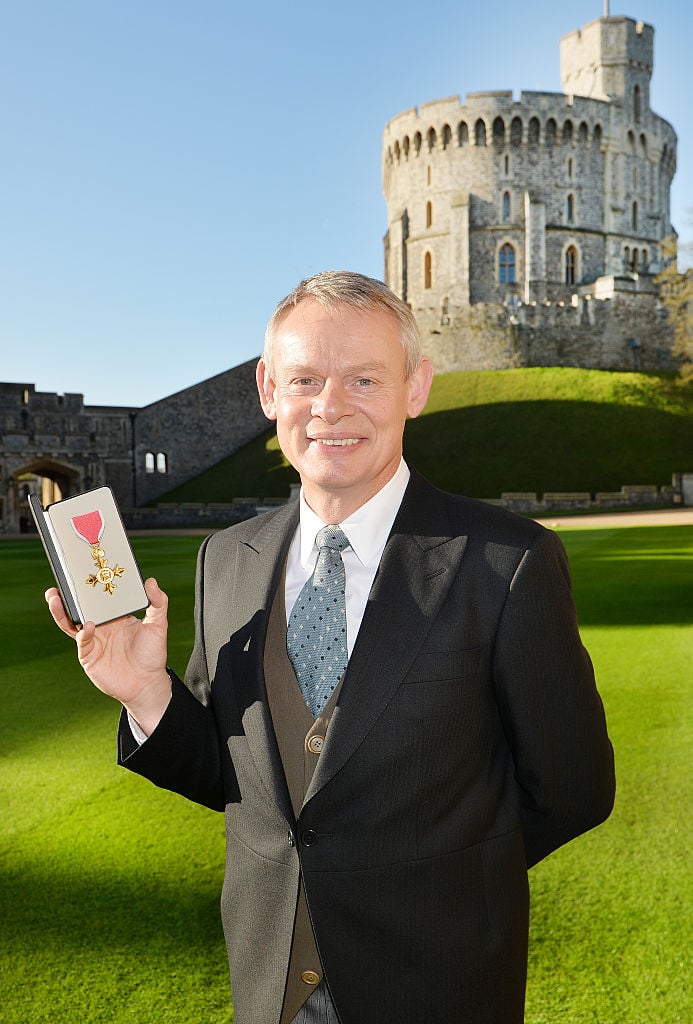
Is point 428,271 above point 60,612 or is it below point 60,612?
above

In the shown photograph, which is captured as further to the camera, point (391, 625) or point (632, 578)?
point (632, 578)

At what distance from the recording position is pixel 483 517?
206cm

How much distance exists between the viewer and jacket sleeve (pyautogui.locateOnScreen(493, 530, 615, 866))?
1926 mm

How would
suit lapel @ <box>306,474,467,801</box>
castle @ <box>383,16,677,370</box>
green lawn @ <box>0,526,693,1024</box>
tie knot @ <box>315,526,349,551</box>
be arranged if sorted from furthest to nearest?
1. castle @ <box>383,16,677,370</box>
2. green lawn @ <box>0,526,693,1024</box>
3. tie knot @ <box>315,526,349,551</box>
4. suit lapel @ <box>306,474,467,801</box>

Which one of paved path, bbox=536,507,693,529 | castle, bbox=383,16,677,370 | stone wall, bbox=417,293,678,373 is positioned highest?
castle, bbox=383,16,677,370

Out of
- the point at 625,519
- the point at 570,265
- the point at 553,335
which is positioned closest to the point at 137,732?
the point at 625,519

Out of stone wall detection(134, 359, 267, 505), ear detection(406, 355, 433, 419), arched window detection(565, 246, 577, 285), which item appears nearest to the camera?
ear detection(406, 355, 433, 419)

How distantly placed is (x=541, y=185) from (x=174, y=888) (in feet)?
186

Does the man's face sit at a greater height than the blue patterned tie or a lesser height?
greater

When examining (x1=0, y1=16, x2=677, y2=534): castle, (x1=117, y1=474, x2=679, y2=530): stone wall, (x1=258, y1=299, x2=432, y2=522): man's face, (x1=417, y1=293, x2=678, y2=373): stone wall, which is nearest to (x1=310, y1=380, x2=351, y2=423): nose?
(x1=258, y1=299, x2=432, y2=522): man's face

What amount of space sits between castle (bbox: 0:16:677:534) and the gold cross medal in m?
44.1

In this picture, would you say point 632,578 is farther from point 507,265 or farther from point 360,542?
point 507,265

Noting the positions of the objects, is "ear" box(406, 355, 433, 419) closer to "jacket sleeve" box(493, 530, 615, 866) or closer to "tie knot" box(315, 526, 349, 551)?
"tie knot" box(315, 526, 349, 551)

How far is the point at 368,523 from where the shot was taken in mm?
2107
